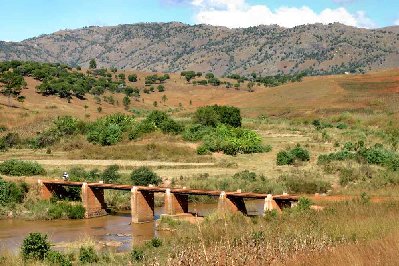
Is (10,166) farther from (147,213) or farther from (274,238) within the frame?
(274,238)

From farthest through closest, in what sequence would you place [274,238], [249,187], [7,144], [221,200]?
[7,144]
[249,187]
[221,200]
[274,238]

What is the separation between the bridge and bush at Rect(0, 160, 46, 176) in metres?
5.49

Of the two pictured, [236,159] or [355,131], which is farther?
[355,131]

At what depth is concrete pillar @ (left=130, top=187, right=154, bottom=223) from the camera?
38.3 metres

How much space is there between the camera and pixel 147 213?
39094 mm

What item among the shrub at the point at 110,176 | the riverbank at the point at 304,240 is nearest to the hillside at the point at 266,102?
the shrub at the point at 110,176

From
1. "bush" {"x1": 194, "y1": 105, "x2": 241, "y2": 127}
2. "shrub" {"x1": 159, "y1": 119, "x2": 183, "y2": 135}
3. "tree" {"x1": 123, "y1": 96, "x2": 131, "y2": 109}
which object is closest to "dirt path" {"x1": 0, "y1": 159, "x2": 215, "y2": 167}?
"shrub" {"x1": 159, "y1": 119, "x2": 183, "y2": 135}

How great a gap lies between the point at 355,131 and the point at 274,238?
237ft

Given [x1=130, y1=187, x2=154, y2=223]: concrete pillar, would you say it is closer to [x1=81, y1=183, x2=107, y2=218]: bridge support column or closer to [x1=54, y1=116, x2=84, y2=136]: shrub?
[x1=81, y1=183, x2=107, y2=218]: bridge support column

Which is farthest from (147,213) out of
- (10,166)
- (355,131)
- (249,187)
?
(355,131)

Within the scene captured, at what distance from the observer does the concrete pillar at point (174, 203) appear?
37.8 m

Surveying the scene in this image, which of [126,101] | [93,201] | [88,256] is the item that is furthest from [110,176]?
[126,101]

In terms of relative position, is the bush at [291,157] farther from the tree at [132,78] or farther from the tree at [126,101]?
the tree at [132,78]

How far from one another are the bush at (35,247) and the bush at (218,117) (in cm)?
6250
